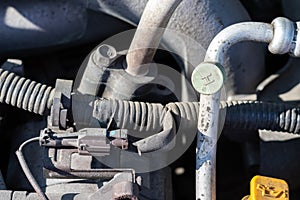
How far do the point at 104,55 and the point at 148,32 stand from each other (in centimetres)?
10

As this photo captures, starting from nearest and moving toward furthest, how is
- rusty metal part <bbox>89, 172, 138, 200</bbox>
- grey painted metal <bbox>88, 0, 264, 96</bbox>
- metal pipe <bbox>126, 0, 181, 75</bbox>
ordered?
rusty metal part <bbox>89, 172, 138, 200</bbox> → metal pipe <bbox>126, 0, 181, 75</bbox> → grey painted metal <bbox>88, 0, 264, 96</bbox>

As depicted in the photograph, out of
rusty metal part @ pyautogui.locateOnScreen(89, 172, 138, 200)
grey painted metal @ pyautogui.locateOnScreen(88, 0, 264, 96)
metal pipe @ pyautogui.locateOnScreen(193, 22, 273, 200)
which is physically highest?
grey painted metal @ pyautogui.locateOnScreen(88, 0, 264, 96)

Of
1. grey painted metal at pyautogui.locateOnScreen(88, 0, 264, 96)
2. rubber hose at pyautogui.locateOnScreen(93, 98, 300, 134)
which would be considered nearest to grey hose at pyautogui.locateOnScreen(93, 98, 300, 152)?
rubber hose at pyautogui.locateOnScreen(93, 98, 300, 134)

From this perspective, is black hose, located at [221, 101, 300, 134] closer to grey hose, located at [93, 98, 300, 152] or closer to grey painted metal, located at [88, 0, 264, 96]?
grey hose, located at [93, 98, 300, 152]

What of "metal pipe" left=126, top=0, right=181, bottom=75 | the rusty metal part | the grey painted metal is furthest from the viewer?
the grey painted metal

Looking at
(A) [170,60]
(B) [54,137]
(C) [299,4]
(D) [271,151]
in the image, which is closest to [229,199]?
(D) [271,151]

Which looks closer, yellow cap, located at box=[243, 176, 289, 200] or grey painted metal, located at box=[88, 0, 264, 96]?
yellow cap, located at box=[243, 176, 289, 200]

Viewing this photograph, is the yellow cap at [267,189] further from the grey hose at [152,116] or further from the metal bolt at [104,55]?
the metal bolt at [104,55]

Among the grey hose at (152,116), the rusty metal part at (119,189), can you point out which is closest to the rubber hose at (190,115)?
the grey hose at (152,116)

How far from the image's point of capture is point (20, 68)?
42.8 inches

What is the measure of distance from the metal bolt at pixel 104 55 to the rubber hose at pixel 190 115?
0.09 meters

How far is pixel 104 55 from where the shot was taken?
101cm

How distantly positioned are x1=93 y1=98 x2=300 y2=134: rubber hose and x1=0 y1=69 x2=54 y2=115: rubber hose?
90 mm

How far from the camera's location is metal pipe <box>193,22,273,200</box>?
2.92ft
